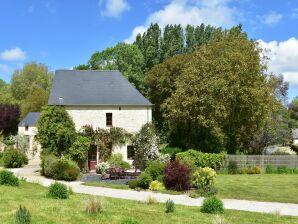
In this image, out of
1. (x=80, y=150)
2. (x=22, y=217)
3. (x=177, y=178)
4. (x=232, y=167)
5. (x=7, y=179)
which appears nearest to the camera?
(x=22, y=217)

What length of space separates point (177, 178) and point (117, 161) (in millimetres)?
12428

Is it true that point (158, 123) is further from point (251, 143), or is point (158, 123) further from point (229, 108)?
point (229, 108)

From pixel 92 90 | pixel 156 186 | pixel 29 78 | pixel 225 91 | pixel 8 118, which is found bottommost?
pixel 156 186

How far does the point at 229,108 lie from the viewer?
115 ft

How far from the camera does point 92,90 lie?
39.1 meters

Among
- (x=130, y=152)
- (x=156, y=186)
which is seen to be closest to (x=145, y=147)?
(x=130, y=152)

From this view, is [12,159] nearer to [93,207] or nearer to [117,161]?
[117,161]

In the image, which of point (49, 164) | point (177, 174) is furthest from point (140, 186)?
point (49, 164)

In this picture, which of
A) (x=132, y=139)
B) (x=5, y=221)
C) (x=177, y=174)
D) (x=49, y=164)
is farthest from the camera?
(x=132, y=139)

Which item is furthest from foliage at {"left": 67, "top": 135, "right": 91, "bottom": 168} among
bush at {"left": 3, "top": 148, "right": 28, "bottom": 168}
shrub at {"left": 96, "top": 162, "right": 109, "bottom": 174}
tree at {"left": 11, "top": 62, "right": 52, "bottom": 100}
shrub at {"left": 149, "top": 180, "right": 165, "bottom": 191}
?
tree at {"left": 11, "top": 62, "right": 52, "bottom": 100}

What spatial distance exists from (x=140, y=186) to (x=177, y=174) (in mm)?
2450

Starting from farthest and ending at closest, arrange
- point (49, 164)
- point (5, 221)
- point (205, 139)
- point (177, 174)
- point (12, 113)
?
1. point (12, 113)
2. point (205, 139)
3. point (49, 164)
4. point (177, 174)
5. point (5, 221)

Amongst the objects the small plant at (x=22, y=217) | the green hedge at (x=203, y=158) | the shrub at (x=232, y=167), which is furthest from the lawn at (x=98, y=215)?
the shrub at (x=232, y=167)

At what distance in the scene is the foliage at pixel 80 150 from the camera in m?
34.5
